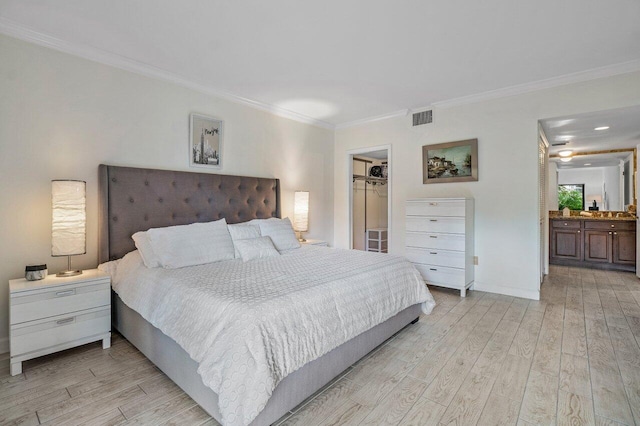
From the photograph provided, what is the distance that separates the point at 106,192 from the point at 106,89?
0.95 meters

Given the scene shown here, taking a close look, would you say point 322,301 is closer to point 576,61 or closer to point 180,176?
Result: point 180,176

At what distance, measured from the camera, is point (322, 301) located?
1.83 m

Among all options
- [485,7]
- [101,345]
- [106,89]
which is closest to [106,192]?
[106,89]

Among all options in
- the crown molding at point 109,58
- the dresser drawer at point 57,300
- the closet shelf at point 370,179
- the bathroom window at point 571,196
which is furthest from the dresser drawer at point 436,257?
the bathroom window at point 571,196

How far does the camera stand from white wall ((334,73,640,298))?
3.35 m

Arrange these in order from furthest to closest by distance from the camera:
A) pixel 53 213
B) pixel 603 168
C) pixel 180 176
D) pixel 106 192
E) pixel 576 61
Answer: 1. pixel 603 168
2. pixel 180 176
3. pixel 576 61
4. pixel 106 192
5. pixel 53 213

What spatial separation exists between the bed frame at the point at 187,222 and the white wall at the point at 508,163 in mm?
1678

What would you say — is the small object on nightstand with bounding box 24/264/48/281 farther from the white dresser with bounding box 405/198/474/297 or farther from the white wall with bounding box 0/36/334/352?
the white dresser with bounding box 405/198/474/297

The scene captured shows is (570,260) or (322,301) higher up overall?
(322,301)

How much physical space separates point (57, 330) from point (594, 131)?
6.30m

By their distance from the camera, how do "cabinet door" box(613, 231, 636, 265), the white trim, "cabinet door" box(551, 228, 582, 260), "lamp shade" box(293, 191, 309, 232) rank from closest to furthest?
"lamp shade" box(293, 191, 309, 232) → the white trim → "cabinet door" box(613, 231, 636, 265) → "cabinet door" box(551, 228, 582, 260)

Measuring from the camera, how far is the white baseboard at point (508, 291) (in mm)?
3656

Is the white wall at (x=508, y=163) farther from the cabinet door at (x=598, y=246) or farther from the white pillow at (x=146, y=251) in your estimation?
the white pillow at (x=146, y=251)

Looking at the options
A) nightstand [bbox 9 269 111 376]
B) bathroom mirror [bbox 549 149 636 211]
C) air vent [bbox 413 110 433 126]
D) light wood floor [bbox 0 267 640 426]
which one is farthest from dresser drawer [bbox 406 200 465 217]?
bathroom mirror [bbox 549 149 636 211]
